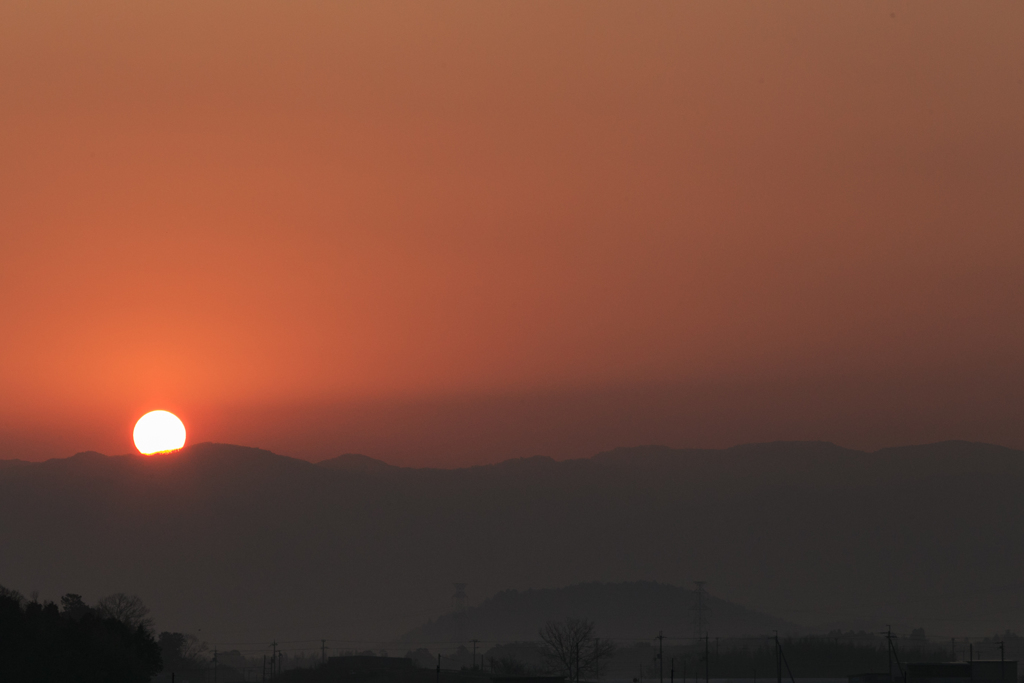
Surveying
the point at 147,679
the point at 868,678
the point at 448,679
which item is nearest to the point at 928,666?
the point at 868,678

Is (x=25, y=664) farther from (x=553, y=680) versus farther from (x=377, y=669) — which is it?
(x=377, y=669)

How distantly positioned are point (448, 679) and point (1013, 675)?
69.6 meters

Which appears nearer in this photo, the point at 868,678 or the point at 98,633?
the point at 98,633

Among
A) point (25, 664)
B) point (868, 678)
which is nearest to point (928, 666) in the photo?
point (868, 678)

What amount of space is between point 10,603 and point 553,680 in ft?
165

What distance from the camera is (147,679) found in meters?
113

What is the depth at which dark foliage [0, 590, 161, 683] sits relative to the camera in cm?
10025

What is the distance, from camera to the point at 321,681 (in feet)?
634

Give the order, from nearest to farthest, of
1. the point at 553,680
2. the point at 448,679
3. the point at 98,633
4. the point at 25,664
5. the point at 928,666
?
the point at 25,664, the point at 98,633, the point at 553,680, the point at 928,666, the point at 448,679

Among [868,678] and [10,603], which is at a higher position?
[10,603]

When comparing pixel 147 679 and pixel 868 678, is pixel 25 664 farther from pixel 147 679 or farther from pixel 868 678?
pixel 868 678

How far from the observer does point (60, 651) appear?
103625 mm

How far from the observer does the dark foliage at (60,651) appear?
100250 mm

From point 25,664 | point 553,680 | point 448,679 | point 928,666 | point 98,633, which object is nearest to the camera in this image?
point 25,664
